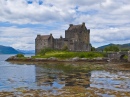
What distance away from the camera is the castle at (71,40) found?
3765 inches

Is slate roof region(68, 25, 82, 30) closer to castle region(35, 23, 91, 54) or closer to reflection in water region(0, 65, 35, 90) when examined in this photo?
castle region(35, 23, 91, 54)

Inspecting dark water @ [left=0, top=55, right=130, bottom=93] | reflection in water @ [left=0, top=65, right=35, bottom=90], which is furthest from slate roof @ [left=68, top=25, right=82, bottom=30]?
dark water @ [left=0, top=55, right=130, bottom=93]

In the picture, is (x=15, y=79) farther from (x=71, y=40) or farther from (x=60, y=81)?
(x=71, y=40)

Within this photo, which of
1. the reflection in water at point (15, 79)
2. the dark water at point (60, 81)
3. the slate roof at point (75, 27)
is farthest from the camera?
the slate roof at point (75, 27)

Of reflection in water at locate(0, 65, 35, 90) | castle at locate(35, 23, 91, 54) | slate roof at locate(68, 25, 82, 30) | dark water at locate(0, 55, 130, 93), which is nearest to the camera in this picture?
dark water at locate(0, 55, 130, 93)

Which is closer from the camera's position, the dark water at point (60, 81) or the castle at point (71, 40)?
the dark water at point (60, 81)

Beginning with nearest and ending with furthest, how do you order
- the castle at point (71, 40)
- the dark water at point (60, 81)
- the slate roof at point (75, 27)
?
the dark water at point (60, 81) → the castle at point (71, 40) → the slate roof at point (75, 27)

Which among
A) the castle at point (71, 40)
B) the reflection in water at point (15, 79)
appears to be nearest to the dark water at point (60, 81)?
the reflection in water at point (15, 79)

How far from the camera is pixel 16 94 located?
71.0 ft

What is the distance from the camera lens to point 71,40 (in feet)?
316

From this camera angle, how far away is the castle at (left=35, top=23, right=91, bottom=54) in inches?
3765

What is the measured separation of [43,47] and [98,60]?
32410mm

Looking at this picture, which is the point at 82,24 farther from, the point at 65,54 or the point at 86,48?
the point at 65,54

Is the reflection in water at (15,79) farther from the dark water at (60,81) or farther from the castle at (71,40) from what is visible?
the castle at (71,40)
